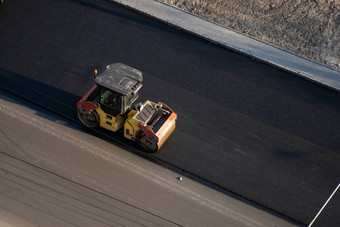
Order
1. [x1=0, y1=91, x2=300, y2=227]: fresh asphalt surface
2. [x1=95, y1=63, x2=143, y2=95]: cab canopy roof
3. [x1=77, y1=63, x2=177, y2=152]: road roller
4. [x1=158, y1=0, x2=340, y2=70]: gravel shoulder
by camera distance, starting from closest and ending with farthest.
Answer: [x1=0, y1=91, x2=300, y2=227]: fresh asphalt surface
[x1=95, y1=63, x2=143, y2=95]: cab canopy roof
[x1=77, y1=63, x2=177, y2=152]: road roller
[x1=158, y1=0, x2=340, y2=70]: gravel shoulder

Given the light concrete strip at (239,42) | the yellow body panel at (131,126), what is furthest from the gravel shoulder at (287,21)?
the yellow body panel at (131,126)

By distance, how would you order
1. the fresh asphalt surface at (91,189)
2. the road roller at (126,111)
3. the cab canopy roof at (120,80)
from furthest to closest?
the road roller at (126,111), the cab canopy roof at (120,80), the fresh asphalt surface at (91,189)

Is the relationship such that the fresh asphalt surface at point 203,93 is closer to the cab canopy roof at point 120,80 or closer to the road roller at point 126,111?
the road roller at point 126,111

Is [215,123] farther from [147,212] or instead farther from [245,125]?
[147,212]

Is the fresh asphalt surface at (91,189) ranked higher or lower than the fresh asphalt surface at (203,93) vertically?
lower

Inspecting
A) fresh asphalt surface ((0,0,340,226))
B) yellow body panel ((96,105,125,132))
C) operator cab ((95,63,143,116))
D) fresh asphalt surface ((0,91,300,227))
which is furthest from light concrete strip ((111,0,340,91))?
fresh asphalt surface ((0,91,300,227))

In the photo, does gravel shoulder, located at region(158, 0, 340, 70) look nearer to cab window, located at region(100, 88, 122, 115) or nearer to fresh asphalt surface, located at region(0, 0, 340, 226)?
fresh asphalt surface, located at region(0, 0, 340, 226)

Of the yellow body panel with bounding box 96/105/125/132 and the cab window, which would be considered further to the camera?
the yellow body panel with bounding box 96/105/125/132

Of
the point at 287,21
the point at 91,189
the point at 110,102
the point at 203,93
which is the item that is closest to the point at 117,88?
the point at 110,102

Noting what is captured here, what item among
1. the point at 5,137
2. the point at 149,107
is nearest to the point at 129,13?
the point at 149,107
